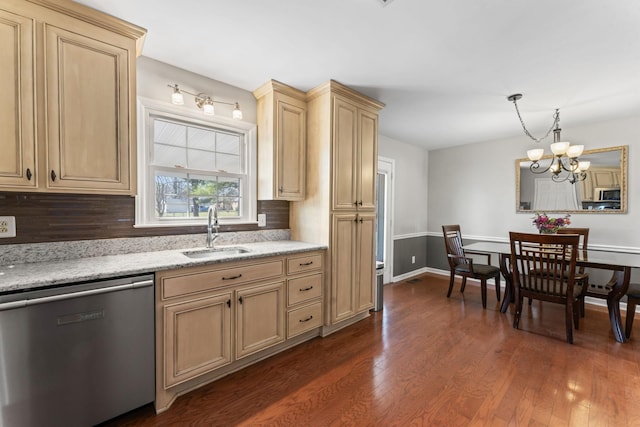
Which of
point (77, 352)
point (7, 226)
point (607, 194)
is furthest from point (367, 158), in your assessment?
point (607, 194)

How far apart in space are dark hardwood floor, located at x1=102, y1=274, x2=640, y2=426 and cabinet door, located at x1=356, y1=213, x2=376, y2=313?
27 cm

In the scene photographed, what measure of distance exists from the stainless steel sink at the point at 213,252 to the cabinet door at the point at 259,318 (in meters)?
0.35

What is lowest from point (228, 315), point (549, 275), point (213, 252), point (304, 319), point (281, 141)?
point (304, 319)

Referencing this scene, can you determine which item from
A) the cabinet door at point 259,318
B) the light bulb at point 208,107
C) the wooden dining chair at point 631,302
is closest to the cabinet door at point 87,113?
the light bulb at point 208,107

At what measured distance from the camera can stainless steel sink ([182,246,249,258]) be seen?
2.25 metres

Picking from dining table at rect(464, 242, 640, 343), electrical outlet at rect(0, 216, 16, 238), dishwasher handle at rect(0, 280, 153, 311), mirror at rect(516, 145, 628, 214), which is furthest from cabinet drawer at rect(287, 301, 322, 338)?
mirror at rect(516, 145, 628, 214)

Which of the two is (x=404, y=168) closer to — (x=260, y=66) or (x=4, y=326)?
(x=260, y=66)

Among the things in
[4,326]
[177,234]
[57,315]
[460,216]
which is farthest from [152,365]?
[460,216]

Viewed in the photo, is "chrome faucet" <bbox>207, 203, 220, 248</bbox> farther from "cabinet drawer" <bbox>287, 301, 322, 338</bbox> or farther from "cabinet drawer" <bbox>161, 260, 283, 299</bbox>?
"cabinet drawer" <bbox>287, 301, 322, 338</bbox>

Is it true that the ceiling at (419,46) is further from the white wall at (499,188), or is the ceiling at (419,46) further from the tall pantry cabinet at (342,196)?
the white wall at (499,188)

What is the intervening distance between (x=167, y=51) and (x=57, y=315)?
1.89 metres

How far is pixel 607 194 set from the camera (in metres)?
3.59

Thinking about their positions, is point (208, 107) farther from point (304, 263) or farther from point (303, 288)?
point (303, 288)

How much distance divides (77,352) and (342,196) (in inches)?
85.3
